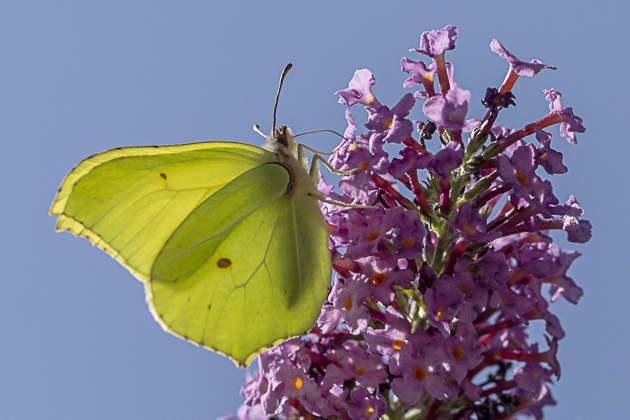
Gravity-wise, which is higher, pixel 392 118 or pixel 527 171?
pixel 392 118

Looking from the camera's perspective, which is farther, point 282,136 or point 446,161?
point 282,136

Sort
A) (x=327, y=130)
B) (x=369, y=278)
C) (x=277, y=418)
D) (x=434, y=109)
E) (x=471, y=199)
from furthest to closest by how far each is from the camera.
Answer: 1. (x=277, y=418)
2. (x=327, y=130)
3. (x=471, y=199)
4. (x=369, y=278)
5. (x=434, y=109)

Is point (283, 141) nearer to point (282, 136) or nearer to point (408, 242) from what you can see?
point (282, 136)

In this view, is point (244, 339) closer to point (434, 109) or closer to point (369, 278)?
point (369, 278)

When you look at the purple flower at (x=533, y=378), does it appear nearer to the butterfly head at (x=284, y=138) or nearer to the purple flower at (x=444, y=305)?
the purple flower at (x=444, y=305)

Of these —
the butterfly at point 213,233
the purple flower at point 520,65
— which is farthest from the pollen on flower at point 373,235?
the purple flower at point 520,65

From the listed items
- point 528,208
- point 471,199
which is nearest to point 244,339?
point 471,199

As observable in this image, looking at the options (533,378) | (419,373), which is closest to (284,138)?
(419,373)
